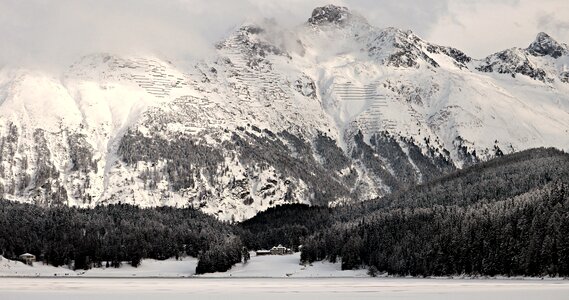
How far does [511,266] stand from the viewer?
529 ft

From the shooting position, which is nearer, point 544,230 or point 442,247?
point 544,230

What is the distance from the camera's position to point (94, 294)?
98312mm

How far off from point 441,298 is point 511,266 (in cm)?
8070

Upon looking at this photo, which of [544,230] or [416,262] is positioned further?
[416,262]

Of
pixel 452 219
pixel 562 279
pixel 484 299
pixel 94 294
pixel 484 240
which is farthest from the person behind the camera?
pixel 452 219

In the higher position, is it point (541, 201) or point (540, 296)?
point (541, 201)

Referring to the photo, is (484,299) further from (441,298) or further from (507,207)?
(507,207)

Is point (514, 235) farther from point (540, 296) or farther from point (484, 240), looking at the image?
point (540, 296)

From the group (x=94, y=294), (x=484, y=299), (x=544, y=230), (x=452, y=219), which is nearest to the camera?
(x=484, y=299)

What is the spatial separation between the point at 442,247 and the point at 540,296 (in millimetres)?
95458

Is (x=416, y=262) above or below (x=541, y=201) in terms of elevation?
below

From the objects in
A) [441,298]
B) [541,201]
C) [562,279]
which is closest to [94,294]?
[441,298]

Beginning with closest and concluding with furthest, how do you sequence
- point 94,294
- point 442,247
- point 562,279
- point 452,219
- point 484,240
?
point 94,294 < point 562,279 < point 484,240 < point 442,247 < point 452,219

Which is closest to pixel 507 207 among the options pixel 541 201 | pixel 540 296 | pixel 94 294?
pixel 541 201
